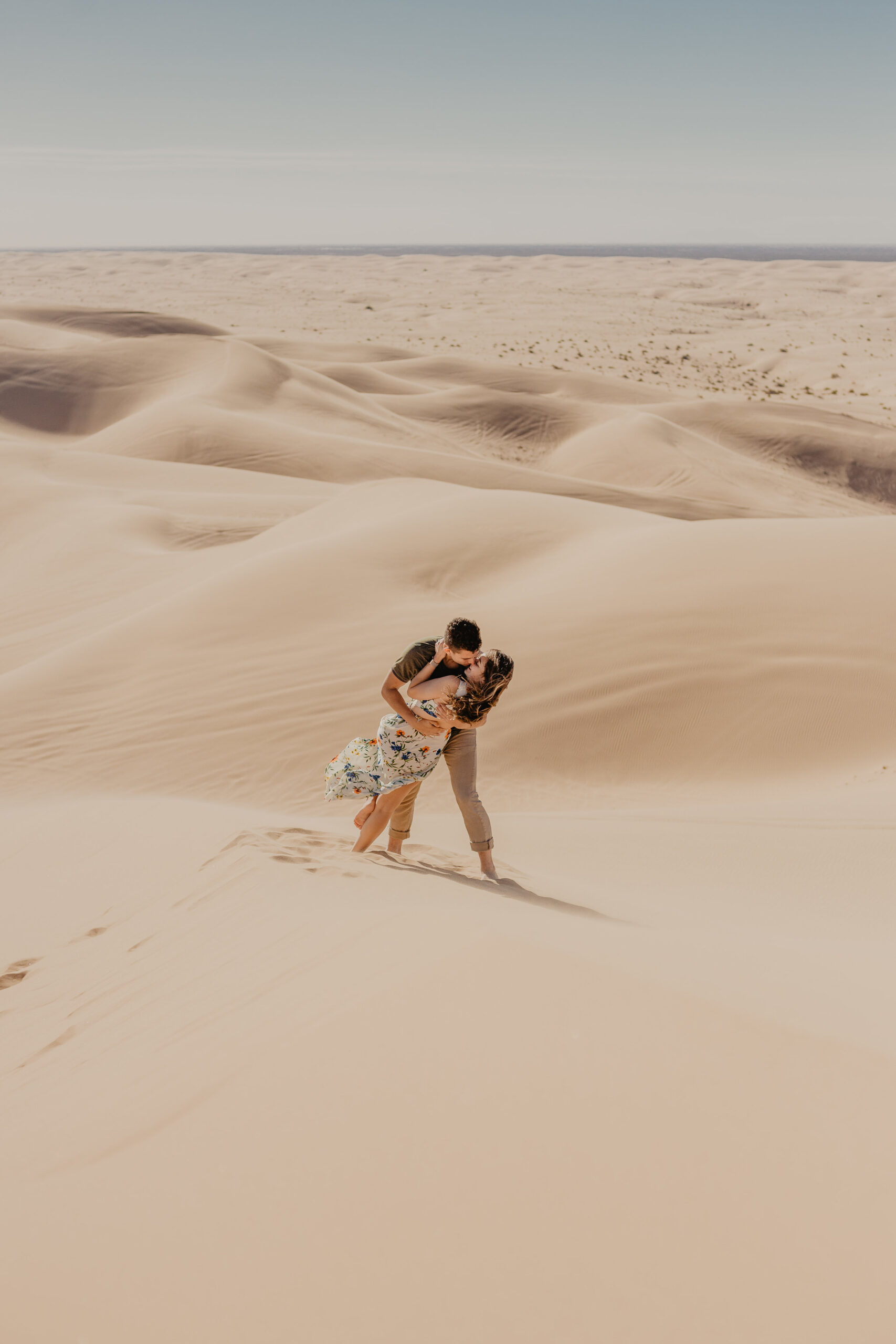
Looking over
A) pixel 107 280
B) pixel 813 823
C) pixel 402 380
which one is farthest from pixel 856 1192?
pixel 107 280

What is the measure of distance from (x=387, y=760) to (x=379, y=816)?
37 cm

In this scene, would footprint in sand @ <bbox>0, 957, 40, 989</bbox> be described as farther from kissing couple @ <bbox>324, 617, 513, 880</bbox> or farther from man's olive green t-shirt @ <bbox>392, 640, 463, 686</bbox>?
man's olive green t-shirt @ <bbox>392, 640, 463, 686</bbox>

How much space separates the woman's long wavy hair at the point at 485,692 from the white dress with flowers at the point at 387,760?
21 centimetres

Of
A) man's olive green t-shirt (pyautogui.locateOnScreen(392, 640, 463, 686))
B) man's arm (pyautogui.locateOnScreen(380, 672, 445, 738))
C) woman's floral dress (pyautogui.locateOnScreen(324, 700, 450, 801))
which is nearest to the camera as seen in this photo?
man's olive green t-shirt (pyautogui.locateOnScreen(392, 640, 463, 686))

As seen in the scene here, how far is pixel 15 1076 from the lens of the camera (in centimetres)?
305

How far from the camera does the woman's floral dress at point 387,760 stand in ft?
15.1

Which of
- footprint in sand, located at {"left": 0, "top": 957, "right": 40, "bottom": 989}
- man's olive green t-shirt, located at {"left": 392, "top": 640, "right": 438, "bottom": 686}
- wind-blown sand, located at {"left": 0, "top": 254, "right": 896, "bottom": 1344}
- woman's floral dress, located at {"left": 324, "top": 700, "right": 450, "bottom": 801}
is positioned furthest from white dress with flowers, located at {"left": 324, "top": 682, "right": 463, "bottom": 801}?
footprint in sand, located at {"left": 0, "top": 957, "right": 40, "bottom": 989}

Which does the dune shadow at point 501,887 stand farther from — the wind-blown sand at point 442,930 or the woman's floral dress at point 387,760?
the woman's floral dress at point 387,760

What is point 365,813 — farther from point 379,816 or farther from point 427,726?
point 427,726

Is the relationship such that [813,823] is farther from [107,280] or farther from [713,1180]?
[107,280]

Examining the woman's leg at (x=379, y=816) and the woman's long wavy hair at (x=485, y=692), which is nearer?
the woman's long wavy hair at (x=485, y=692)

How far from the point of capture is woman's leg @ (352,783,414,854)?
4855 millimetres

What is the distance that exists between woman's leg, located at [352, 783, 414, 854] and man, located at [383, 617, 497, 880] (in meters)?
0.09

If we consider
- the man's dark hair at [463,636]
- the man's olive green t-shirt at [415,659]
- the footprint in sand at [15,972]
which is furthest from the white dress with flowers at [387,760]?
the footprint in sand at [15,972]
